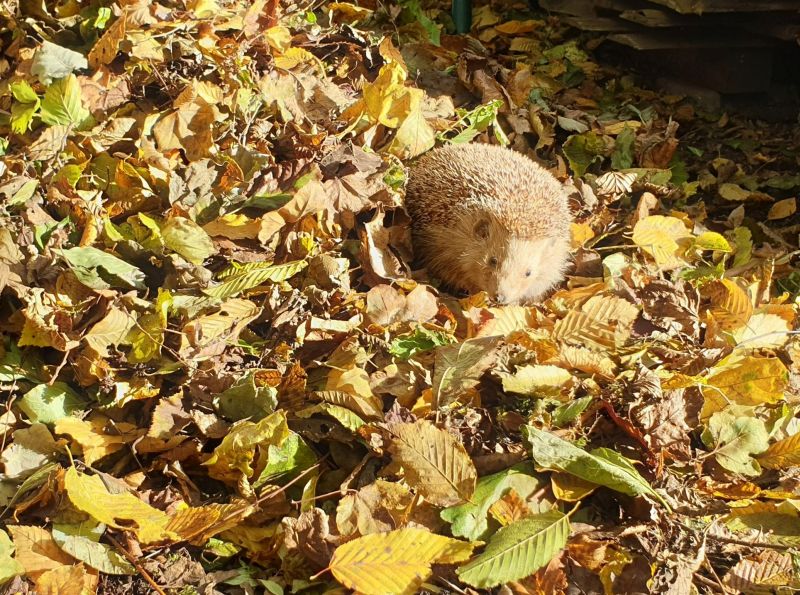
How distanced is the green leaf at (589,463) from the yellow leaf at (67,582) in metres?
1.45

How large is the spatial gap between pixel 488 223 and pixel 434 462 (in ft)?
6.66

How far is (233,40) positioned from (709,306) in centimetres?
286

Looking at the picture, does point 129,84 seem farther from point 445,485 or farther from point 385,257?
point 445,485

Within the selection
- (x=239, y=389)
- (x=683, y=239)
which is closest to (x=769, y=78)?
(x=683, y=239)

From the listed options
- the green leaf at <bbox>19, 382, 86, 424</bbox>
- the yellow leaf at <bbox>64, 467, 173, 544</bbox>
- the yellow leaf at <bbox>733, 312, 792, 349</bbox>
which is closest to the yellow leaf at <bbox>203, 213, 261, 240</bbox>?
the green leaf at <bbox>19, 382, 86, 424</bbox>

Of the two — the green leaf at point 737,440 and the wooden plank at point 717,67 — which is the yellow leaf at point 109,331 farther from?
the wooden plank at point 717,67

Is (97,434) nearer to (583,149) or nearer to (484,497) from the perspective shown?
(484,497)

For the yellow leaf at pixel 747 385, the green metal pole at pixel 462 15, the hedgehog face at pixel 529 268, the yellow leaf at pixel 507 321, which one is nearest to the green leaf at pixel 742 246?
the hedgehog face at pixel 529 268

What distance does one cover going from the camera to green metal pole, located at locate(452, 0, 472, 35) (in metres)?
5.77

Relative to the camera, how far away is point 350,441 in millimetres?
2758

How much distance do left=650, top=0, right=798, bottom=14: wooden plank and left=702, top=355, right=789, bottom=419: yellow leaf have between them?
2.99 metres

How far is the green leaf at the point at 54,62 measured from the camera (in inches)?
150

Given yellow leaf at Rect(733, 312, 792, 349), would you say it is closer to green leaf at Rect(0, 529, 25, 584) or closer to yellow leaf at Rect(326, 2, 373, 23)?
green leaf at Rect(0, 529, 25, 584)

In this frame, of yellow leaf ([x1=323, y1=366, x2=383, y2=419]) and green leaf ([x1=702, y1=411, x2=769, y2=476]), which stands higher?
yellow leaf ([x1=323, y1=366, x2=383, y2=419])
